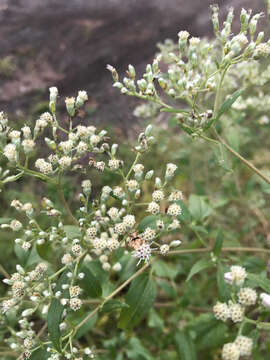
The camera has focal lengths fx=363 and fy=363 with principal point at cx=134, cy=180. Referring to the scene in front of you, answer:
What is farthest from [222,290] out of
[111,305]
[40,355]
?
[40,355]

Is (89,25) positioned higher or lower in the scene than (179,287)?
higher

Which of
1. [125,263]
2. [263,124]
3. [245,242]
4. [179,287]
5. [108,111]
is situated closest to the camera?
[125,263]

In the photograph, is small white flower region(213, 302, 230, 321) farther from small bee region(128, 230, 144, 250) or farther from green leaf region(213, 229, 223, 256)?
green leaf region(213, 229, 223, 256)

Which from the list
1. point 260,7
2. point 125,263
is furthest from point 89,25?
point 125,263

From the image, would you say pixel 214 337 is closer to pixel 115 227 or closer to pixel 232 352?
pixel 232 352

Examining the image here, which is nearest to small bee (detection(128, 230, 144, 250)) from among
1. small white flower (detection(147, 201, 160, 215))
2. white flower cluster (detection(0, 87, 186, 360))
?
white flower cluster (detection(0, 87, 186, 360))

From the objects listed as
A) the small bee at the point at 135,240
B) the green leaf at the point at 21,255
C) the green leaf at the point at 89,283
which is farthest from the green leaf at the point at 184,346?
the green leaf at the point at 21,255

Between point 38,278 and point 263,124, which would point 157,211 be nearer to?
point 38,278
